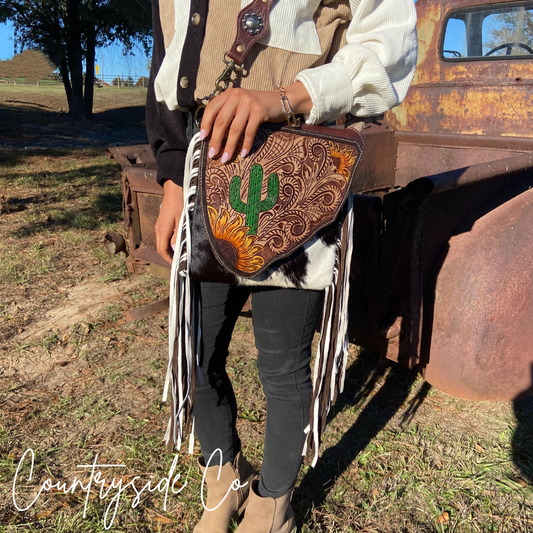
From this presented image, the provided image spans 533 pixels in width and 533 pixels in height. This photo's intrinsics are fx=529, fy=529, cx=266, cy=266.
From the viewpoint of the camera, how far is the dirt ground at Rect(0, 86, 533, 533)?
1.86 metres

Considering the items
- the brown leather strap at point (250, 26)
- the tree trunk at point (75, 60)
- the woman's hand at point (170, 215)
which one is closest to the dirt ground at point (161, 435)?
the woman's hand at point (170, 215)

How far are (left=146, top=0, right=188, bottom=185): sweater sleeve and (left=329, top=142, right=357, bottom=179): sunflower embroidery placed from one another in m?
0.41

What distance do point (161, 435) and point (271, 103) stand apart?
163 centimetres

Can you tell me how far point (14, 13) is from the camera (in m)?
16.0

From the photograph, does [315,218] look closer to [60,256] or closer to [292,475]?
[292,475]

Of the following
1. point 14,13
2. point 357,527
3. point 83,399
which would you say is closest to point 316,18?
point 357,527

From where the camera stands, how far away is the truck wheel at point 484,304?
6.56ft

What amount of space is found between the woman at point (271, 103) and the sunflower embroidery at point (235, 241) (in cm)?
13

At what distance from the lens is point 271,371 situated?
1444mm

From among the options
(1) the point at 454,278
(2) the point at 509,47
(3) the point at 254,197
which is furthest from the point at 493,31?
(3) the point at 254,197

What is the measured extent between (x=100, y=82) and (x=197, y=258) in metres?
51.0

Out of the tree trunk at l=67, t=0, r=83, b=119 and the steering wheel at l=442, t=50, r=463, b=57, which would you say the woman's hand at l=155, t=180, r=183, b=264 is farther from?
the tree trunk at l=67, t=0, r=83, b=119

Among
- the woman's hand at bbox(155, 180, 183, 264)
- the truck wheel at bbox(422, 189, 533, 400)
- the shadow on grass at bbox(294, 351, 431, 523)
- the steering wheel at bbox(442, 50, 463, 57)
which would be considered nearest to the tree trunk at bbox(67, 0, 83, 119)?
the steering wheel at bbox(442, 50, 463, 57)

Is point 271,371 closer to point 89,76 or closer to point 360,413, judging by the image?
point 360,413
